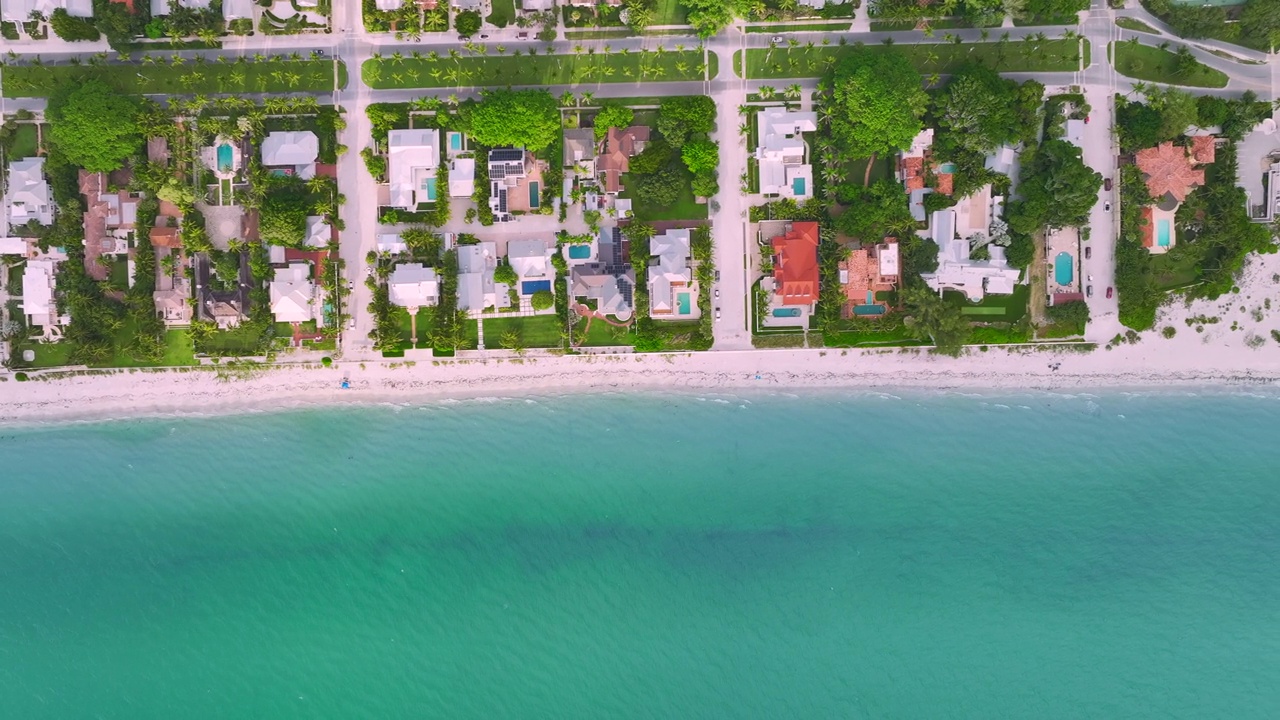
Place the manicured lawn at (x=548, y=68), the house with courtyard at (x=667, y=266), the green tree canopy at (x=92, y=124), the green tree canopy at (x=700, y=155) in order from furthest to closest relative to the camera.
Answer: the manicured lawn at (x=548, y=68) → the house with courtyard at (x=667, y=266) → the green tree canopy at (x=700, y=155) → the green tree canopy at (x=92, y=124)

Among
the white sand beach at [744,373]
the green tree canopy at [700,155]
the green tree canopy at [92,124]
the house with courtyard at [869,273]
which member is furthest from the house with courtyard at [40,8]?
the house with courtyard at [869,273]

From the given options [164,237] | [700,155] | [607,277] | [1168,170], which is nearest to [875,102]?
[700,155]

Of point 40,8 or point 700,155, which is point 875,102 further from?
Answer: point 40,8

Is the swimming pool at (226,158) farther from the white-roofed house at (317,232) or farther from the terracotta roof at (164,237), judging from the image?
the white-roofed house at (317,232)

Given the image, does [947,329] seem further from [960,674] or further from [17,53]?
[17,53]

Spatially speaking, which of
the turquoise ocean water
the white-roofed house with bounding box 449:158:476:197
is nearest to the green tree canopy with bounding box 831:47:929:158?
the turquoise ocean water

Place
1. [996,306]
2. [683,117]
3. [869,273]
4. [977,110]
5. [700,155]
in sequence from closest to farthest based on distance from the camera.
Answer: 1. [977,110]
2. [700,155]
3. [683,117]
4. [869,273]
5. [996,306]

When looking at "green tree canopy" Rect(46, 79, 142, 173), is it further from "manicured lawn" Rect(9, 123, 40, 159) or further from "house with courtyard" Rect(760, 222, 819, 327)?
"house with courtyard" Rect(760, 222, 819, 327)
